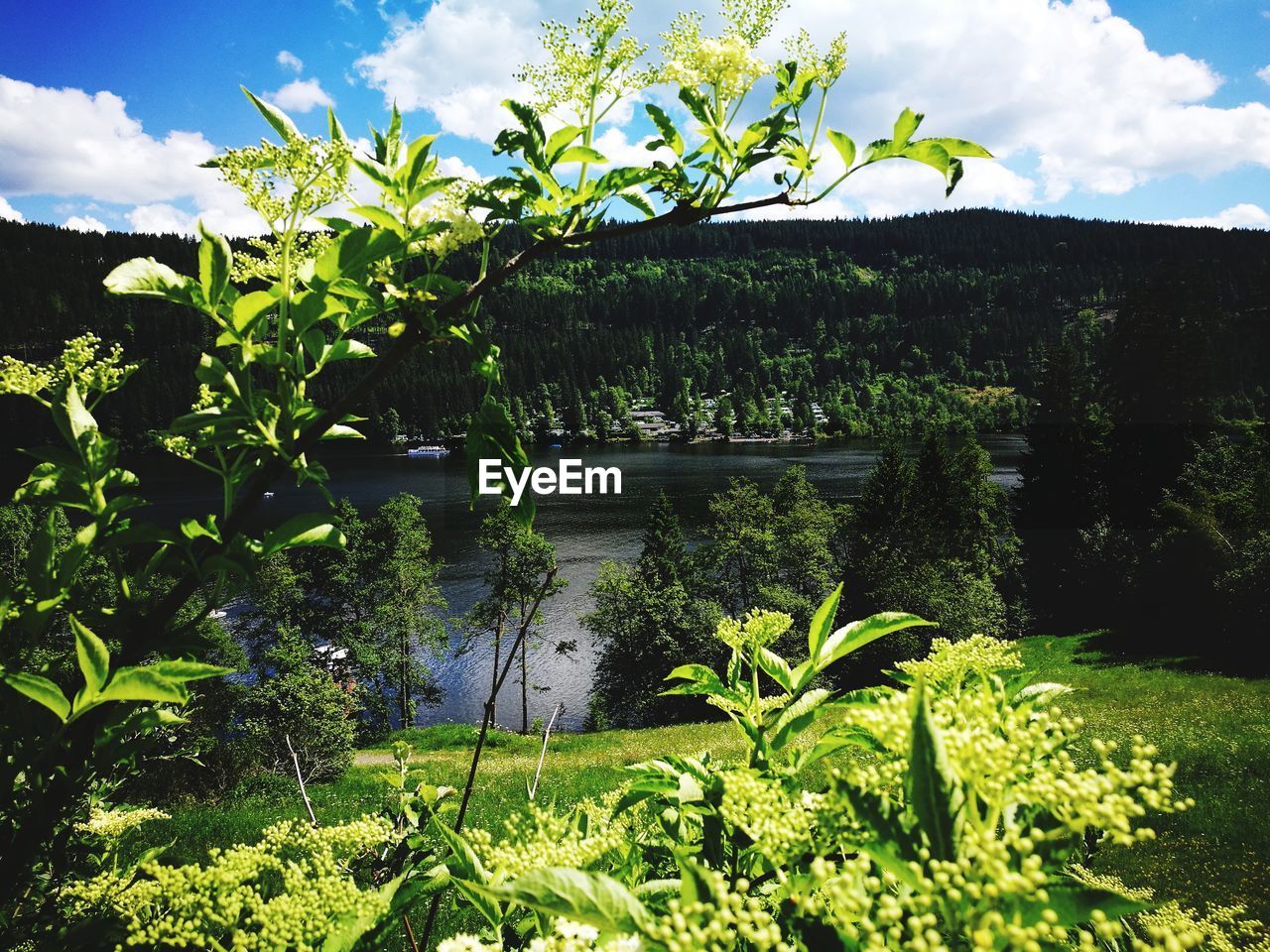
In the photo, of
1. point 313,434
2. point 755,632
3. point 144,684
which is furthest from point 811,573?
point 144,684

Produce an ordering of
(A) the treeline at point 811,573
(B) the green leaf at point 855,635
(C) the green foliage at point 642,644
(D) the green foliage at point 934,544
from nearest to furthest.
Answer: (B) the green leaf at point 855,635, (D) the green foliage at point 934,544, (A) the treeline at point 811,573, (C) the green foliage at point 642,644

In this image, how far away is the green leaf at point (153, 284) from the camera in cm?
112

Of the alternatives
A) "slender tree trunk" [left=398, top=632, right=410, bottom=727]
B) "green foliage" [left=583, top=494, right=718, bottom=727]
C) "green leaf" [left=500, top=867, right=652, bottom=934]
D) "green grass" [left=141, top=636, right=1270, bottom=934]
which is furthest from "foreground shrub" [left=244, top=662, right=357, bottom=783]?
"green leaf" [left=500, top=867, right=652, bottom=934]

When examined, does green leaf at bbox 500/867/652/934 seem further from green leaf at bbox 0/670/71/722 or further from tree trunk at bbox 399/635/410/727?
tree trunk at bbox 399/635/410/727

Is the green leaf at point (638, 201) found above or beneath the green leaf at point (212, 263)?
above

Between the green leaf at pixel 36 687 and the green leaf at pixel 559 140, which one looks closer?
the green leaf at pixel 36 687

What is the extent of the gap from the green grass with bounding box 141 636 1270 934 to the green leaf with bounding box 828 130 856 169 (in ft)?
4.61

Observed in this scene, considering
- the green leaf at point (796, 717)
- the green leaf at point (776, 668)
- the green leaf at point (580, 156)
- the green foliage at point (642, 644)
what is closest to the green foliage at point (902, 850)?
the green leaf at point (796, 717)

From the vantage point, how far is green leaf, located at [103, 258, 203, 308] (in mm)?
1117

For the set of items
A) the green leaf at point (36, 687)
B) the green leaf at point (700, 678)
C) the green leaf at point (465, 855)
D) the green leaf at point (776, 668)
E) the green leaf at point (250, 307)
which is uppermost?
the green leaf at point (250, 307)

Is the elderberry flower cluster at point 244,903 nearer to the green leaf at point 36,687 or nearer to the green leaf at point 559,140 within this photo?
the green leaf at point 36,687

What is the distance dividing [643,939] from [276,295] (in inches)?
49.7

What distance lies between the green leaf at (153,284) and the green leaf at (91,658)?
0.57m

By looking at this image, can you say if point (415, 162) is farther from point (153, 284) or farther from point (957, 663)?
point (957, 663)
